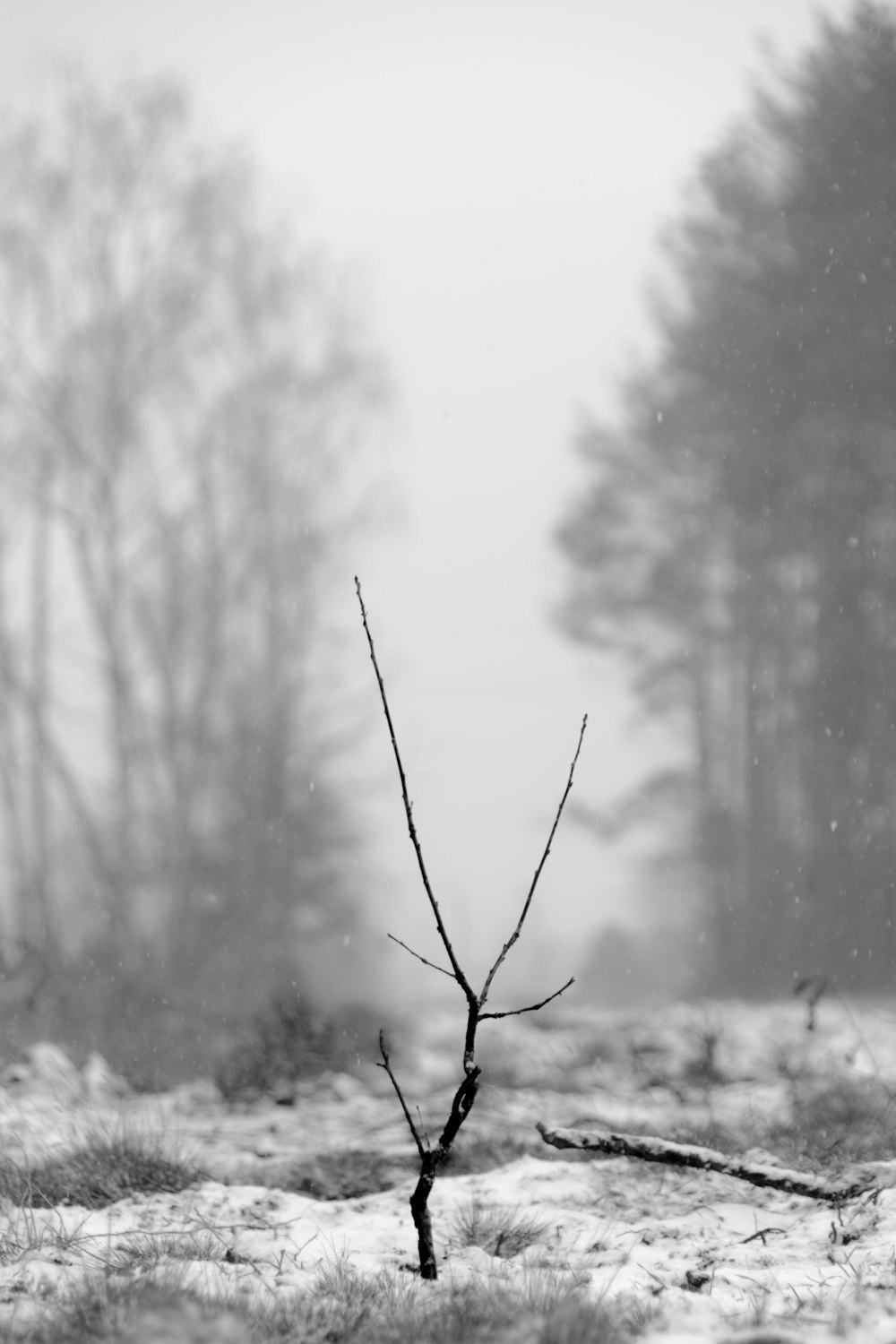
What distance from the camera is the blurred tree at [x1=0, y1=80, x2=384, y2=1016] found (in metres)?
8.16

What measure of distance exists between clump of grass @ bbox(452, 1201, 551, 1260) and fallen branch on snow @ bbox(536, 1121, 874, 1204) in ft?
0.75

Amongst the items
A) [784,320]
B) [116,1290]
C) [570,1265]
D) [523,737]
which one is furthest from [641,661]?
[116,1290]

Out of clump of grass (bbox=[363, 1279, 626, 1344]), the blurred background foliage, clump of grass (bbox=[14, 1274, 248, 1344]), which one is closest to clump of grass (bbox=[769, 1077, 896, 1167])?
clump of grass (bbox=[363, 1279, 626, 1344])

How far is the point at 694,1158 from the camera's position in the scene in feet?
9.59

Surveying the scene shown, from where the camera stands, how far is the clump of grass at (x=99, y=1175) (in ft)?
9.43

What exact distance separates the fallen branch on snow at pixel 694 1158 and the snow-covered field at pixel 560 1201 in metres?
0.07

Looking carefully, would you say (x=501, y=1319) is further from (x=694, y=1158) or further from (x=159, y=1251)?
(x=694, y=1158)

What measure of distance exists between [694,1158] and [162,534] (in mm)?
7254

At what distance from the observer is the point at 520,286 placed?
11273 millimetres

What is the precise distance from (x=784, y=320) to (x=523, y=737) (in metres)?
4.60

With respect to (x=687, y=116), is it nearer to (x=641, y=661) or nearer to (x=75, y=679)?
(x=641, y=661)

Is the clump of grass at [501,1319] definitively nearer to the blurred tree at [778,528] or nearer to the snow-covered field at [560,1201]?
the snow-covered field at [560,1201]

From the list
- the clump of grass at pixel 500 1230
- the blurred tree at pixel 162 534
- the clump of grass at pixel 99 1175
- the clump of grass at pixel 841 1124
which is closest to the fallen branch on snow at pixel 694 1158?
the clump of grass at pixel 500 1230

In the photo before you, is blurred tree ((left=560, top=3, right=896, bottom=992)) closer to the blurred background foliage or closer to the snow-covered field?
the blurred background foliage
